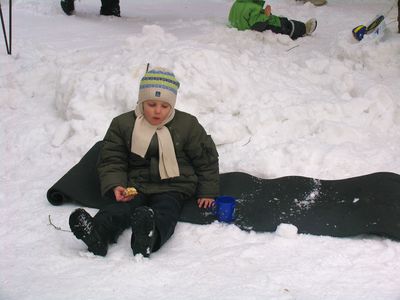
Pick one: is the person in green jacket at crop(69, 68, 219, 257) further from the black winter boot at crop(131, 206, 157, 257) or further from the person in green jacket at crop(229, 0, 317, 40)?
the person in green jacket at crop(229, 0, 317, 40)

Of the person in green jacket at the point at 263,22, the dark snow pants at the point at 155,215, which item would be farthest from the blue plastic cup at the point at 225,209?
the person in green jacket at the point at 263,22

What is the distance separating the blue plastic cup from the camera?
3.00m

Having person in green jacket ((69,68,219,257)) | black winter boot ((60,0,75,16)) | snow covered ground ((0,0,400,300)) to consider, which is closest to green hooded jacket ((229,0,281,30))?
snow covered ground ((0,0,400,300))

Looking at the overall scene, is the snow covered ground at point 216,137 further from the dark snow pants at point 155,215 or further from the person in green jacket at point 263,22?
the person in green jacket at point 263,22

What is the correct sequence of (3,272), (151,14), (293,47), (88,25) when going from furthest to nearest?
(151,14), (88,25), (293,47), (3,272)

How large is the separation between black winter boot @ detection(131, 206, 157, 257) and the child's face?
2.46 ft

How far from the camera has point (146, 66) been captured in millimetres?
4469

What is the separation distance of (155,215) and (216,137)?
135 centimetres

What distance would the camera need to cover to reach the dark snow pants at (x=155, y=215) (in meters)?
2.70

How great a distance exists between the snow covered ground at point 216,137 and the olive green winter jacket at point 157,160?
1.08 ft

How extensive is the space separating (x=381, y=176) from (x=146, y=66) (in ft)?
7.57

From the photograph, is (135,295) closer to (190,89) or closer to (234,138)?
(234,138)

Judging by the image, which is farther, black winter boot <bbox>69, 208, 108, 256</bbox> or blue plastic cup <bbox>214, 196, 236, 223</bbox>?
blue plastic cup <bbox>214, 196, 236, 223</bbox>

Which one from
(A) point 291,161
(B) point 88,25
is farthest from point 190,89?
(B) point 88,25
